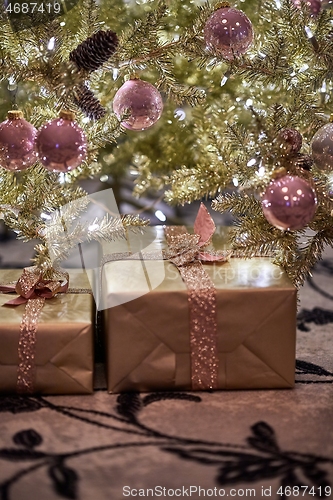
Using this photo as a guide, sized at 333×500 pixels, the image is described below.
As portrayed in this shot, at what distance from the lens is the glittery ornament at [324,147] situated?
1057mm

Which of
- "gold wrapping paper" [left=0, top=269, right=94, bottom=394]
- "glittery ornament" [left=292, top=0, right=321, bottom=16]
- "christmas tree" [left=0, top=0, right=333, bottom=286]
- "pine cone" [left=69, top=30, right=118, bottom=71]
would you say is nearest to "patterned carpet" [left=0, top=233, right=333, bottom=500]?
"gold wrapping paper" [left=0, top=269, right=94, bottom=394]

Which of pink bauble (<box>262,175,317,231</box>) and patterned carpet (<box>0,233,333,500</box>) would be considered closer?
patterned carpet (<box>0,233,333,500</box>)

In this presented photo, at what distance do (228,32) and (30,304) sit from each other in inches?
23.0

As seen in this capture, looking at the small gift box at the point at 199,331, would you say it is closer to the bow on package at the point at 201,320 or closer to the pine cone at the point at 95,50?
the bow on package at the point at 201,320

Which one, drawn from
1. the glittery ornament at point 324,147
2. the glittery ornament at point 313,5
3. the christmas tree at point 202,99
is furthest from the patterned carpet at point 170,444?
the glittery ornament at point 313,5

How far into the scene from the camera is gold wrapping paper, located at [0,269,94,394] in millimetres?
1029

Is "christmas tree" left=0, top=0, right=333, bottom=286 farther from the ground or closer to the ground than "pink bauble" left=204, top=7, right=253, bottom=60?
closer to the ground

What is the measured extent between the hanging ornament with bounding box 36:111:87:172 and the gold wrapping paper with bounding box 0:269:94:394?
0.26 meters

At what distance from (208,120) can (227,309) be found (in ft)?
2.01

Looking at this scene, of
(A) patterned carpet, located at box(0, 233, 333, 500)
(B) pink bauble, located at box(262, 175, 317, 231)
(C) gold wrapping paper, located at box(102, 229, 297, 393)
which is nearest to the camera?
(A) patterned carpet, located at box(0, 233, 333, 500)

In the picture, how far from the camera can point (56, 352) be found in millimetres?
1034

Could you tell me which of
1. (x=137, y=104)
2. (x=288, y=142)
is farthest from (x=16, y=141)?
(x=288, y=142)

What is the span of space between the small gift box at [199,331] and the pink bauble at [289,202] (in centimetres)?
15

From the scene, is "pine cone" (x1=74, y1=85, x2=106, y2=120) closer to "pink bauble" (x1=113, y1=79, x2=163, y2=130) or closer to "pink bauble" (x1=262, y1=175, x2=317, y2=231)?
"pink bauble" (x1=113, y1=79, x2=163, y2=130)
